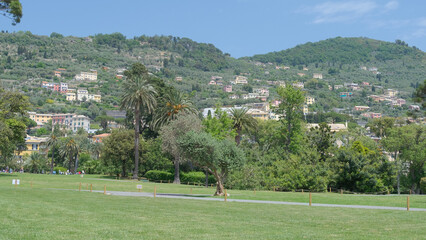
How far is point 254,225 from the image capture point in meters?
19.1

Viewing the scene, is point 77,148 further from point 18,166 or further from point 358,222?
point 358,222

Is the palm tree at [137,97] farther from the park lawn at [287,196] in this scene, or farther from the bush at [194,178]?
the park lawn at [287,196]

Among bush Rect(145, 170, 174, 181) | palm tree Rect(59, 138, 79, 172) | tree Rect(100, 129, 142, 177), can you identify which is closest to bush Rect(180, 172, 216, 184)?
bush Rect(145, 170, 174, 181)

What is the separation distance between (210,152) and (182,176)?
113 feet

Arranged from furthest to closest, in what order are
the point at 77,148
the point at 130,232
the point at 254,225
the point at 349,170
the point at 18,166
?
the point at 18,166 < the point at 77,148 < the point at 349,170 < the point at 254,225 < the point at 130,232

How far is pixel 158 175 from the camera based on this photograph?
74.8 metres

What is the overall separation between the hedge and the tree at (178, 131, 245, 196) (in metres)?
27.8

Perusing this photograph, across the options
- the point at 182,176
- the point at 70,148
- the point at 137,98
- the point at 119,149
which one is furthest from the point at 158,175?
the point at 70,148

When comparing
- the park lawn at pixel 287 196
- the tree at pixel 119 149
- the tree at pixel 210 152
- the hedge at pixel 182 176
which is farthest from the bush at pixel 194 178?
the tree at pixel 210 152

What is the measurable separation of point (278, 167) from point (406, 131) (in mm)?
28901

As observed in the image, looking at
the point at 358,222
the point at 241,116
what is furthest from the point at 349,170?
the point at 358,222

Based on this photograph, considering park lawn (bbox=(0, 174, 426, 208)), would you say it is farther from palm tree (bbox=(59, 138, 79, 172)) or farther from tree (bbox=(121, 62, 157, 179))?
palm tree (bbox=(59, 138, 79, 172))

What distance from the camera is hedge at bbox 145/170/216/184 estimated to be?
70125 mm

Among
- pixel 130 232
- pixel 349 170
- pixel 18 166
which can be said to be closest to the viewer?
pixel 130 232
